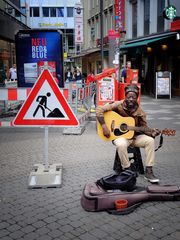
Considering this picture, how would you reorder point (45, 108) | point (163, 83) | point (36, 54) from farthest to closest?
point (163, 83) < point (36, 54) < point (45, 108)

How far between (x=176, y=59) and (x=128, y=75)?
2836mm

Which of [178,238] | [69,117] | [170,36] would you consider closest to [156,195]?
[178,238]

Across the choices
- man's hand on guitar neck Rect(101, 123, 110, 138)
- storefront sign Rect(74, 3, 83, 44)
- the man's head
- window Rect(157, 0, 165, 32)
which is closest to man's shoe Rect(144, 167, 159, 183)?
man's hand on guitar neck Rect(101, 123, 110, 138)

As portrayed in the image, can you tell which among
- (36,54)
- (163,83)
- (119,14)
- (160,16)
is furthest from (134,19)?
(36,54)

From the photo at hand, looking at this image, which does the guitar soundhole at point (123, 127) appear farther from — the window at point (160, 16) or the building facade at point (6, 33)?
the window at point (160, 16)

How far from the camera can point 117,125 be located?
537cm

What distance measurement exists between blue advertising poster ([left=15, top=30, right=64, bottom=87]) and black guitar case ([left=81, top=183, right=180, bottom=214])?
737cm

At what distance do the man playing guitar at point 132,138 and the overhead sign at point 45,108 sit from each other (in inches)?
19.1

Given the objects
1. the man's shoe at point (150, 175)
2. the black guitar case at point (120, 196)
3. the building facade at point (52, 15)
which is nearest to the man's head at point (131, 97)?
the man's shoe at point (150, 175)

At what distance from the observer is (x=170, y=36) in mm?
18844

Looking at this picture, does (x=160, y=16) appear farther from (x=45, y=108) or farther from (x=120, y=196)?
(x=120, y=196)

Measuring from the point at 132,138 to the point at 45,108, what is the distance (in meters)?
1.37

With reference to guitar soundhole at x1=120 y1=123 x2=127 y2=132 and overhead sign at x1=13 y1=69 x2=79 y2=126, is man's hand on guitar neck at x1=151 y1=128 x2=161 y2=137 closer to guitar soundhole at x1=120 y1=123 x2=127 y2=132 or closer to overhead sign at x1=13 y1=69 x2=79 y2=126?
guitar soundhole at x1=120 y1=123 x2=127 y2=132

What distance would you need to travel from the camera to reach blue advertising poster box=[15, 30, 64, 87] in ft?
37.6
